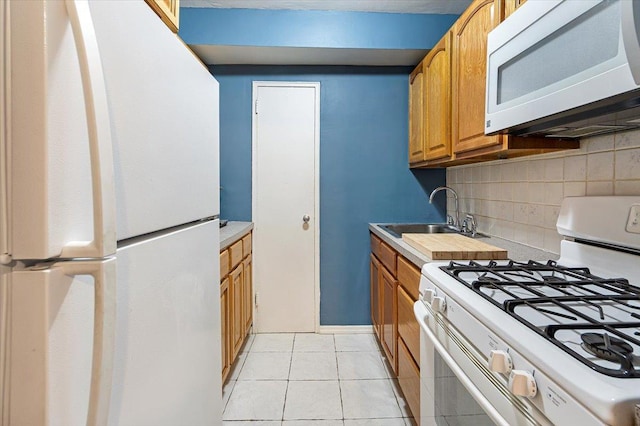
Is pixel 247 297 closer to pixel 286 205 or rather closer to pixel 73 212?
pixel 286 205

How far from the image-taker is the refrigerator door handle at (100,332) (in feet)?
1.52

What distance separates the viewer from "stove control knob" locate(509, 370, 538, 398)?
0.61 m

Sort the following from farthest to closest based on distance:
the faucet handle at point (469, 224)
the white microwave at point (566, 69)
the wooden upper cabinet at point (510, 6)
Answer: the faucet handle at point (469, 224), the wooden upper cabinet at point (510, 6), the white microwave at point (566, 69)

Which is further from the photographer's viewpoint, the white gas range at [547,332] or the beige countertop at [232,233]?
the beige countertop at [232,233]

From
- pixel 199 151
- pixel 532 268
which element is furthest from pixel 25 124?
pixel 532 268

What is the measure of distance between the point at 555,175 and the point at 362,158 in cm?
157

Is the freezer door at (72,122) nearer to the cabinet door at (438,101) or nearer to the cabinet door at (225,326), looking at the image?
the cabinet door at (225,326)

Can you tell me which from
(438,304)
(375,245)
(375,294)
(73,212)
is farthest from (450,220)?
(73,212)

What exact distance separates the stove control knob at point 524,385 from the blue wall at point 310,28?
243 centimetres

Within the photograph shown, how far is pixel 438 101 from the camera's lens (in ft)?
7.33

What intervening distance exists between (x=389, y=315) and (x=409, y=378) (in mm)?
508

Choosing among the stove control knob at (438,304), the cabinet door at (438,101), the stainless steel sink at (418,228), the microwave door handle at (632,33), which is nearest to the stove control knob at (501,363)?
the stove control knob at (438,304)

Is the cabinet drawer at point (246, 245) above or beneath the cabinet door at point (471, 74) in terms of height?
beneath

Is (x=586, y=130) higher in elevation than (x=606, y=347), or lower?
higher
